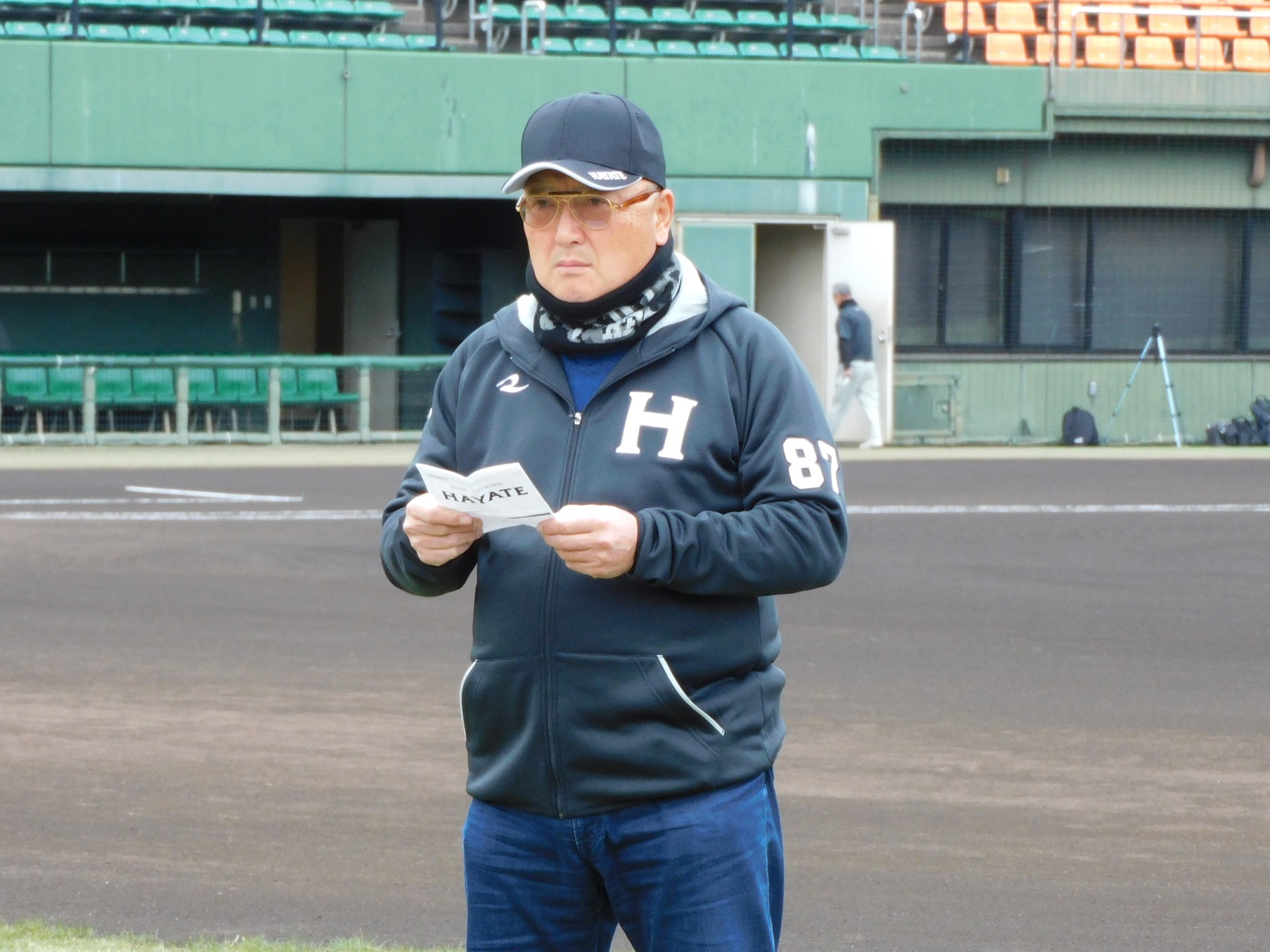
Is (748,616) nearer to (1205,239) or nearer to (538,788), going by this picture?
(538,788)

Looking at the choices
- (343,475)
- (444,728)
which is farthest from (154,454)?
(444,728)

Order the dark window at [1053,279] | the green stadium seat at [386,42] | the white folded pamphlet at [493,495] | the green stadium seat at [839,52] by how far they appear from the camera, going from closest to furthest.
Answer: the white folded pamphlet at [493,495]
the green stadium seat at [386,42]
the green stadium seat at [839,52]
the dark window at [1053,279]

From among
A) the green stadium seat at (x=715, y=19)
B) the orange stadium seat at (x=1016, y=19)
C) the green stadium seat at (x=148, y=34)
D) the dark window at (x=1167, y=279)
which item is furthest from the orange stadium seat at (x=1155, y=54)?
the green stadium seat at (x=148, y=34)

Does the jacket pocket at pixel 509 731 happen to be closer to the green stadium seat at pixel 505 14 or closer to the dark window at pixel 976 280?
the green stadium seat at pixel 505 14

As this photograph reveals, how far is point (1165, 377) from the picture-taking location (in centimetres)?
2391

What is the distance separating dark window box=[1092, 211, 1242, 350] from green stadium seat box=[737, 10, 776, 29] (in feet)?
16.9

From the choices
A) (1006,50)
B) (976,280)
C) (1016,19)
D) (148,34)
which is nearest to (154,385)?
(148,34)

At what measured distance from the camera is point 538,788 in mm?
2824

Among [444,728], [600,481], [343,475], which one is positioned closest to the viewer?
[600,481]

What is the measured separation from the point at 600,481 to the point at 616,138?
1.80 ft

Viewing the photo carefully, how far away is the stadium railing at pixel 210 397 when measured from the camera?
2092 cm

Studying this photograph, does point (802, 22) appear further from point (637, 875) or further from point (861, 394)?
point (637, 875)

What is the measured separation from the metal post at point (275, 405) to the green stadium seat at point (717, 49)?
693cm

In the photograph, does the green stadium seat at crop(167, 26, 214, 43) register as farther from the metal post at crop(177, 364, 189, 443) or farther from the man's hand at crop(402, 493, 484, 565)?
the man's hand at crop(402, 493, 484, 565)
